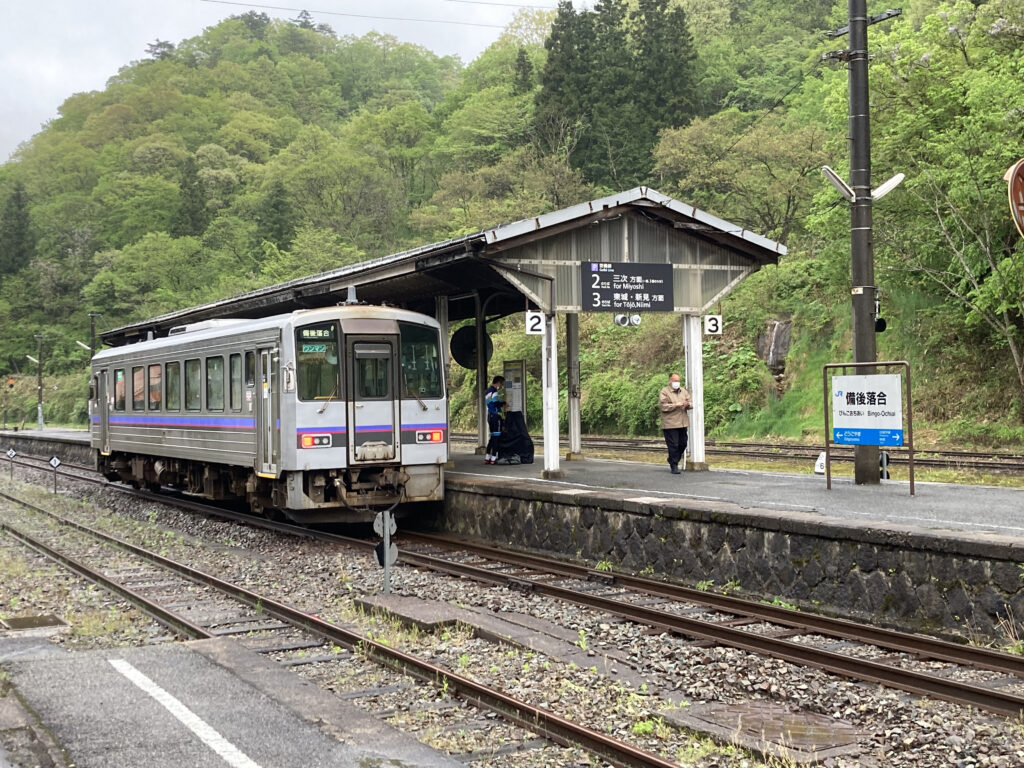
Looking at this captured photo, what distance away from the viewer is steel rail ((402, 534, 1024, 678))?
6.93 m

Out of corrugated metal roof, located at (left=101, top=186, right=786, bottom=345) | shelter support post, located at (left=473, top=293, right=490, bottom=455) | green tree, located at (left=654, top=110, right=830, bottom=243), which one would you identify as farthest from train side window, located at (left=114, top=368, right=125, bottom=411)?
green tree, located at (left=654, top=110, right=830, bottom=243)

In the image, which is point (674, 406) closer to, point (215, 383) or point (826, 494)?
point (826, 494)

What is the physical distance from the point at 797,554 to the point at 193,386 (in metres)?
10.5

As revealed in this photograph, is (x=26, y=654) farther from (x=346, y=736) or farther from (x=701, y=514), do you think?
(x=701, y=514)

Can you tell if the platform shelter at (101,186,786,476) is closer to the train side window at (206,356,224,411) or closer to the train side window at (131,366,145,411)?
the train side window at (206,356,224,411)

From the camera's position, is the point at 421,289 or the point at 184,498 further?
the point at 184,498

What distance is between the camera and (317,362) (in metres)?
13.1

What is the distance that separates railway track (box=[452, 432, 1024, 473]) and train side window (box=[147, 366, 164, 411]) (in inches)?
389

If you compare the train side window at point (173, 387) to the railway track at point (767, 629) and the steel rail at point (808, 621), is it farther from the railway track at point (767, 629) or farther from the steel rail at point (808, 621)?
the steel rail at point (808, 621)

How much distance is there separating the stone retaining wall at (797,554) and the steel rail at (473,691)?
12.2 feet

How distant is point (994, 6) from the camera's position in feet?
69.1

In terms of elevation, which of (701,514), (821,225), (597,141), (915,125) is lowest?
(701,514)

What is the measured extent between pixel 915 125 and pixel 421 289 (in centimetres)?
1114

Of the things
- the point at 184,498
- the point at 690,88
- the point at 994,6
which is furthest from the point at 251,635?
the point at 690,88
